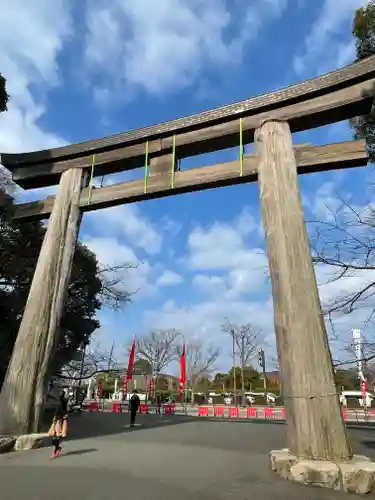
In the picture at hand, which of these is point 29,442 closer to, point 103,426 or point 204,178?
point 204,178

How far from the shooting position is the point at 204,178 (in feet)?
26.8

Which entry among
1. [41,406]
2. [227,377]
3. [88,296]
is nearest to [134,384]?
[227,377]

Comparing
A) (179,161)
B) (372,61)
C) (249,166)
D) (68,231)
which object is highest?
(372,61)

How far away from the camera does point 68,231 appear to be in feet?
30.0

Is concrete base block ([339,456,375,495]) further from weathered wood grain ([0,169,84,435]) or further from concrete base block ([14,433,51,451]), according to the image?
weathered wood grain ([0,169,84,435])

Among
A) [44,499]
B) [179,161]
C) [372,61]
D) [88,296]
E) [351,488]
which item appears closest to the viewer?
[44,499]

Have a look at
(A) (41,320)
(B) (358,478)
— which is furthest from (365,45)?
(A) (41,320)

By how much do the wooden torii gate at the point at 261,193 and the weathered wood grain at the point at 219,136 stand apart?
0.02 meters

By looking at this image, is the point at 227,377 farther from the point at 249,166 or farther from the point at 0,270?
the point at 249,166

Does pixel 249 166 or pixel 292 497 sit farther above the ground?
pixel 249 166

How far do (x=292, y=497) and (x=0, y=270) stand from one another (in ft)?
36.9

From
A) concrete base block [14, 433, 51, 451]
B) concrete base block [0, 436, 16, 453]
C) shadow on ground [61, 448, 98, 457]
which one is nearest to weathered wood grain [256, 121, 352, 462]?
shadow on ground [61, 448, 98, 457]

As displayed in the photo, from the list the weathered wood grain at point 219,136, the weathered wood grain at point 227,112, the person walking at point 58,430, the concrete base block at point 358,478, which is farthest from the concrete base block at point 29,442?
the weathered wood grain at point 227,112

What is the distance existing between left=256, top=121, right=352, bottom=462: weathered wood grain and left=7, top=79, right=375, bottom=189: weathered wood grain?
651 mm
